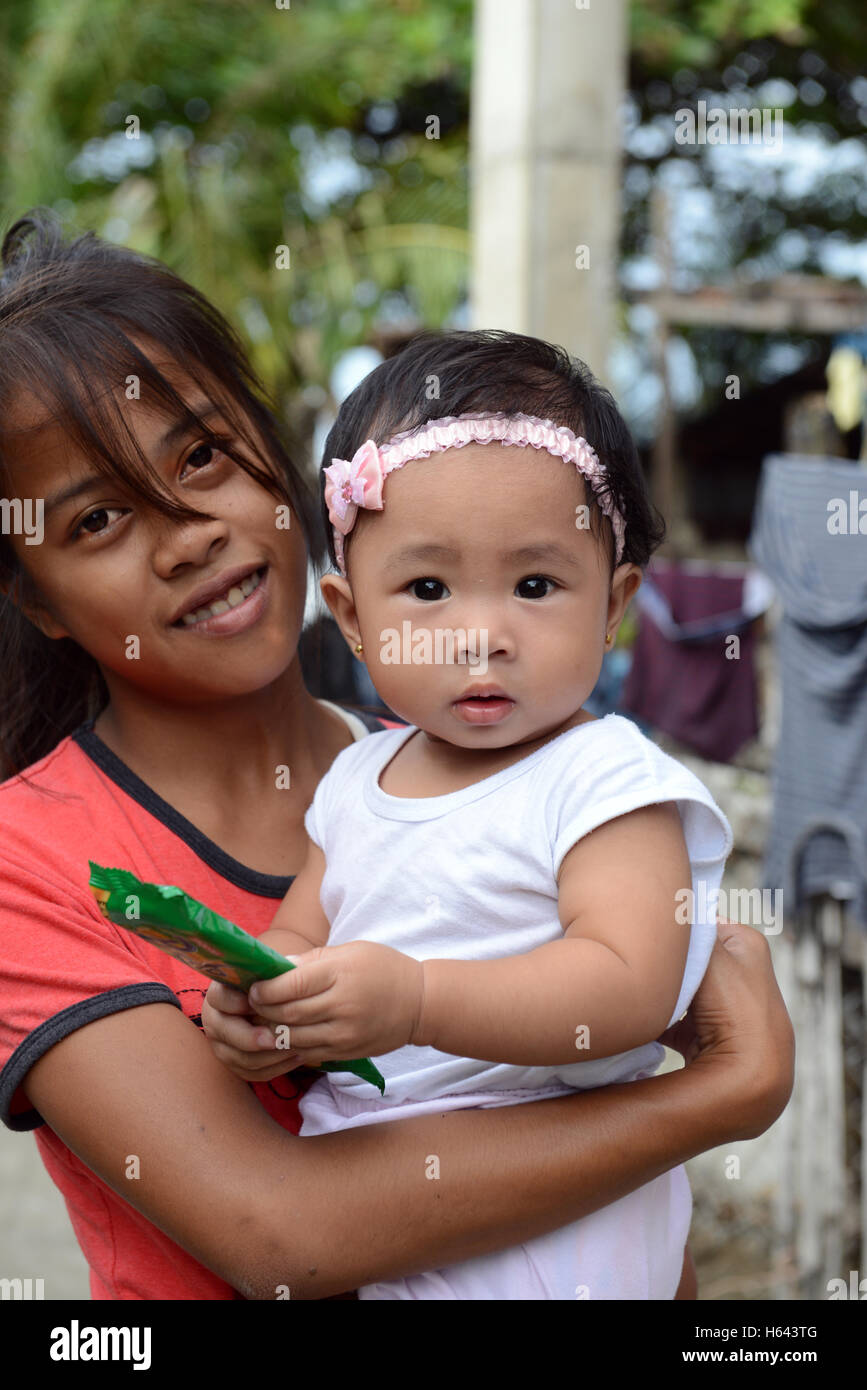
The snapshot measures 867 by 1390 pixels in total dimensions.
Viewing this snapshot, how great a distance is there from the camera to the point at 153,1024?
135cm


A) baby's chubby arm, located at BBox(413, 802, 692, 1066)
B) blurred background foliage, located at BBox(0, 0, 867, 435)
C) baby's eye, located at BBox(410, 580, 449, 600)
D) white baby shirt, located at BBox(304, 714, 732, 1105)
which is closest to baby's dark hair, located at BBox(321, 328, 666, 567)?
baby's eye, located at BBox(410, 580, 449, 600)

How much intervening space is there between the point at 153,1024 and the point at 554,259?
3113mm

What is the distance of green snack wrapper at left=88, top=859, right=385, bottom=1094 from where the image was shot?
3.31ft

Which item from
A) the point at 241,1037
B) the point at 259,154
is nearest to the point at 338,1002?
the point at 241,1037

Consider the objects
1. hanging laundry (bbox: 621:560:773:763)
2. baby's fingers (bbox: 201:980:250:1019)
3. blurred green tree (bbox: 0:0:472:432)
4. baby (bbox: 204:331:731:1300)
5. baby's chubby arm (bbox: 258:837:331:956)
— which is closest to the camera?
baby's fingers (bbox: 201:980:250:1019)

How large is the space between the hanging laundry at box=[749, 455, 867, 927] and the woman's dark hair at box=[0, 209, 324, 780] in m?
2.50

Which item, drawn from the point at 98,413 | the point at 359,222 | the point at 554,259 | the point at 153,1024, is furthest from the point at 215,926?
the point at 359,222

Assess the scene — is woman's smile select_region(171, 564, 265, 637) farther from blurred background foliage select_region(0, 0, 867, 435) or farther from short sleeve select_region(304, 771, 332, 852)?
blurred background foliage select_region(0, 0, 867, 435)

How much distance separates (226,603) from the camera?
5.26ft

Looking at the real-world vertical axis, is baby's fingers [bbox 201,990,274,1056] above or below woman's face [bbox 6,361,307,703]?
below

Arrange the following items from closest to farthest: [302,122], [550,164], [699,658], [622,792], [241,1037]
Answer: [241,1037], [622,792], [550,164], [699,658], [302,122]

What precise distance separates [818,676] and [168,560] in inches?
119

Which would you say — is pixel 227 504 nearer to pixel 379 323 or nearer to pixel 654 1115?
pixel 654 1115

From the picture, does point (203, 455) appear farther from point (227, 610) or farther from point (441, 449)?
point (441, 449)
